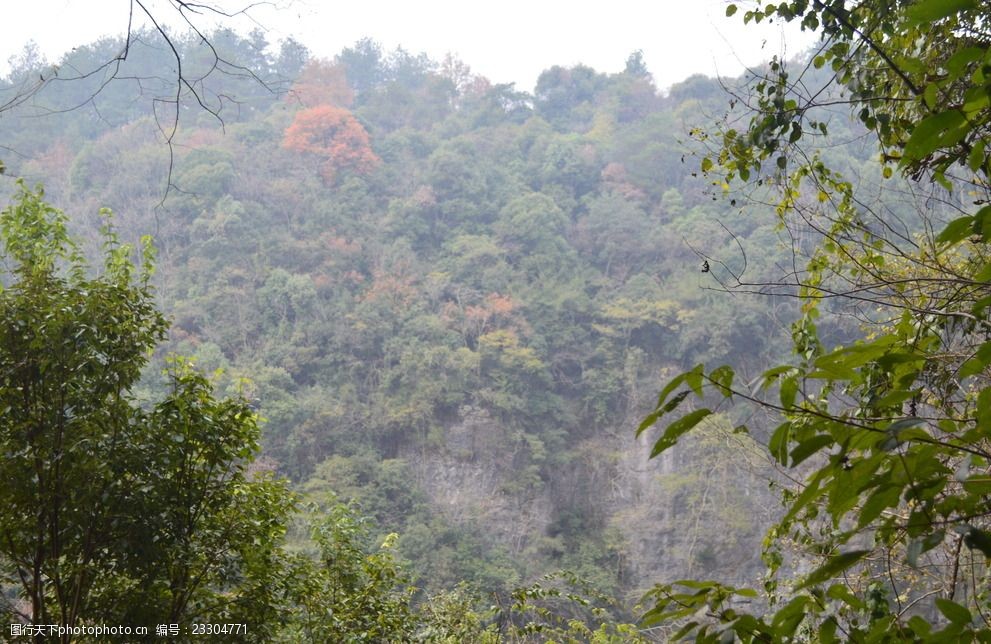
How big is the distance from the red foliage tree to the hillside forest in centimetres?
6

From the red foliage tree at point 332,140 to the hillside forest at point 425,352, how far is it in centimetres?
6

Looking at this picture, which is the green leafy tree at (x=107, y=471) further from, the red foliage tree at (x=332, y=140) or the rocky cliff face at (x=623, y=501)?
the red foliage tree at (x=332, y=140)

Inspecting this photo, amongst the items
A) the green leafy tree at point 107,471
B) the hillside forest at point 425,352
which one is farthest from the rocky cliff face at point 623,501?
the green leafy tree at point 107,471

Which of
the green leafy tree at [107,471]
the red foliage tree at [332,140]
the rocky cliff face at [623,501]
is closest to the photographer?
the green leafy tree at [107,471]

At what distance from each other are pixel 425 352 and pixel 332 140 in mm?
5990

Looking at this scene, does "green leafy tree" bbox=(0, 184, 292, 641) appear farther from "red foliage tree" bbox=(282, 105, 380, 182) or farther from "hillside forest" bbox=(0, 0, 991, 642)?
"red foliage tree" bbox=(282, 105, 380, 182)

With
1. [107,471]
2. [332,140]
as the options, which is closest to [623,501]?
[332,140]

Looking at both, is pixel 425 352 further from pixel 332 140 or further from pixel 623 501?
pixel 332 140

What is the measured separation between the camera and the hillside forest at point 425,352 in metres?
2.41

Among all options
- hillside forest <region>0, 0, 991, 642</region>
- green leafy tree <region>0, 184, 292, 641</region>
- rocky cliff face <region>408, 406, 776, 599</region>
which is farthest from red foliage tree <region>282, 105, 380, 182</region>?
green leafy tree <region>0, 184, 292, 641</region>

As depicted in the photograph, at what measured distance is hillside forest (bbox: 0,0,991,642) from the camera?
241 cm

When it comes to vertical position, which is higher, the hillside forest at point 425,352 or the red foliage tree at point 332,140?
the red foliage tree at point 332,140

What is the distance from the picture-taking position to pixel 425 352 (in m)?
11.9

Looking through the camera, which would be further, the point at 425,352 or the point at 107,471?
the point at 425,352
